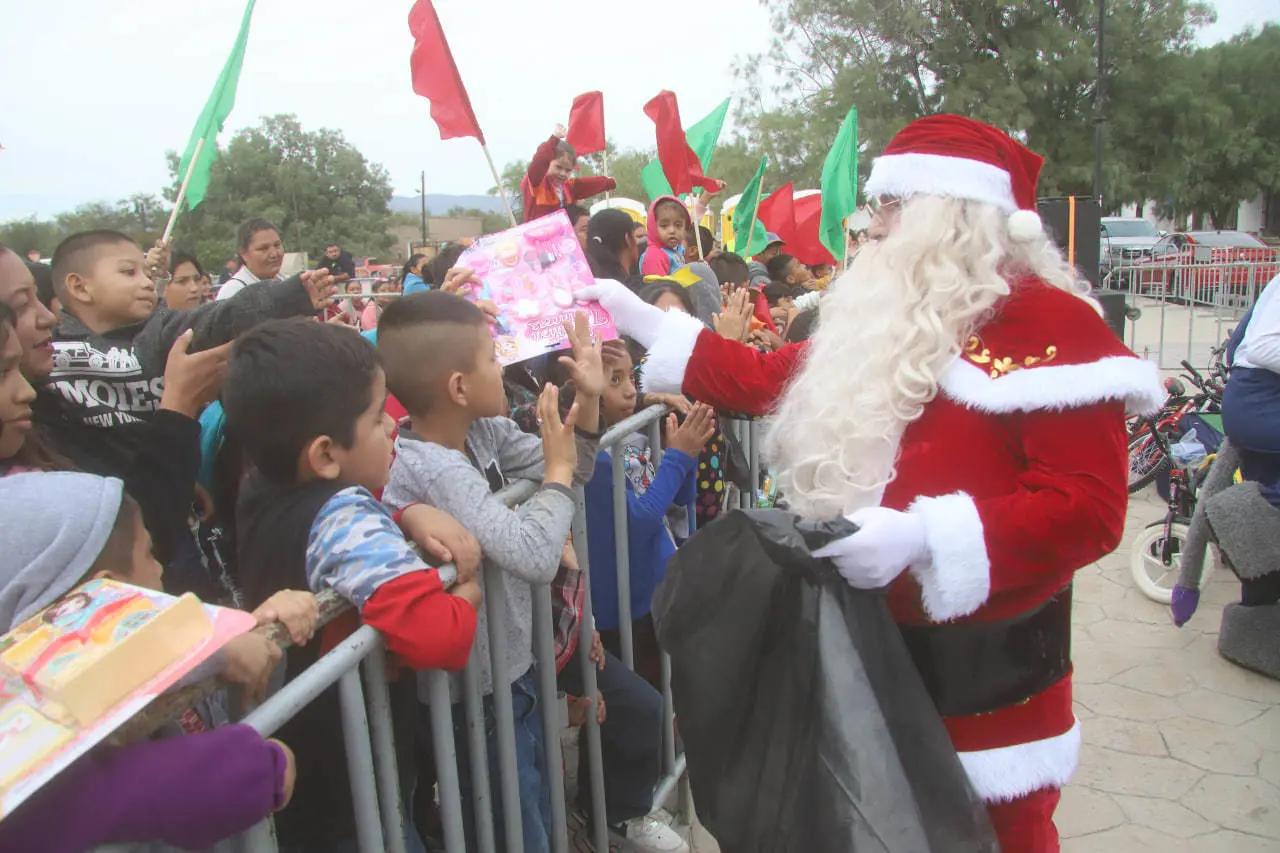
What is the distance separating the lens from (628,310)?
2275 millimetres

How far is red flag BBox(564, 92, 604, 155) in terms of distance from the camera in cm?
625

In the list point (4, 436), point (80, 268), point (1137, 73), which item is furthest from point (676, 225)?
point (1137, 73)

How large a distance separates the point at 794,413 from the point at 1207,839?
84.0 inches

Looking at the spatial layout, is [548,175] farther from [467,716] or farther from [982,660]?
[982,660]

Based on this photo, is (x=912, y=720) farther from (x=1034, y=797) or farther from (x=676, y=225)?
(x=676, y=225)

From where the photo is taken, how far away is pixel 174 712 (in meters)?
1.09

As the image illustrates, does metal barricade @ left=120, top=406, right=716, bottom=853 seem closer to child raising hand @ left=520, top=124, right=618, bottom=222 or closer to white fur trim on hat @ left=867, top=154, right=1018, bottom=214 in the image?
white fur trim on hat @ left=867, top=154, right=1018, bottom=214

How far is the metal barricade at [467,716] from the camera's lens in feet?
4.18

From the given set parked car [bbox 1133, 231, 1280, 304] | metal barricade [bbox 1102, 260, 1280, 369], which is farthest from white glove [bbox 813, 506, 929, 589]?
parked car [bbox 1133, 231, 1280, 304]

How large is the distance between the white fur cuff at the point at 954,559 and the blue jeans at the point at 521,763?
974mm

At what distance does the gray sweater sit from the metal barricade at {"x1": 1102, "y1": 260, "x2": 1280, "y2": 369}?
10059 millimetres

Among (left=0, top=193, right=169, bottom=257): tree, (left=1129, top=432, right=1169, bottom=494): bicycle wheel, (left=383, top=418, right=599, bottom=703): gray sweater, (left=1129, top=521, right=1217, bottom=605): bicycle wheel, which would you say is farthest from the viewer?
(left=0, top=193, right=169, bottom=257): tree

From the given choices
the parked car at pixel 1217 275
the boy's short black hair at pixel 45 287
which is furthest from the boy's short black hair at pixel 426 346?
the parked car at pixel 1217 275

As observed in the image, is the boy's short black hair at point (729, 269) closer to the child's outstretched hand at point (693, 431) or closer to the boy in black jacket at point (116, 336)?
the child's outstretched hand at point (693, 431)
